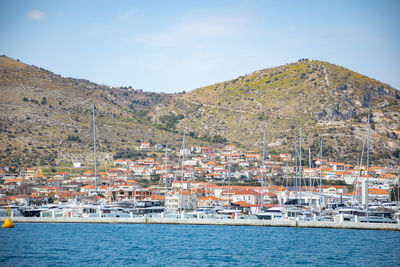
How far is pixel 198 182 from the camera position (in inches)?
4756

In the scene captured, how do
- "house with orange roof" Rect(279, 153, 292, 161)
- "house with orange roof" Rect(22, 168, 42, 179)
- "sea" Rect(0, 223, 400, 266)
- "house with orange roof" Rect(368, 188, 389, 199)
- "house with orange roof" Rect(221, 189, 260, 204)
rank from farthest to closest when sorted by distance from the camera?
"house with orange roof" Rect(279, 153, 292, 161)
"house with orange roof" Rect(22, 168, 42, 179)
"house with orange roof" Rect(368, 188, 389, 199)
"house with orange roof" Rect(221, 189, 260, 204)
"sea" Rect(0, 223, 400, 266)

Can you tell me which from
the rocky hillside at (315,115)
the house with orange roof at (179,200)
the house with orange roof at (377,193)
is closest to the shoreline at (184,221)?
the house with orange roof at (179,200)

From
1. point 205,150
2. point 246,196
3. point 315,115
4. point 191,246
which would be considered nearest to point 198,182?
point 246,196

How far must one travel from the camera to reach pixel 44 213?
70.4 meters

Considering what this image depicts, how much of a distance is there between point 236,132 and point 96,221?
112 meters

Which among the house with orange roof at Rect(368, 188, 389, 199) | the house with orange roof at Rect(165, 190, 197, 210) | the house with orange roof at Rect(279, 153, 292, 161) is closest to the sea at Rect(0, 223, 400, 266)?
the house with orange roof at Rect(165, 190, 197, 210)

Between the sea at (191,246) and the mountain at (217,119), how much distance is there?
6291cm

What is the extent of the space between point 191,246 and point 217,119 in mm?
143197

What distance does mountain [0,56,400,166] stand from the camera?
124312 millimetres

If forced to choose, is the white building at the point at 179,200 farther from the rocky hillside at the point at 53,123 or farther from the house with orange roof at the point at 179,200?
the rocky hillside at the point at 53,123

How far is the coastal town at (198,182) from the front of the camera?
306 ft

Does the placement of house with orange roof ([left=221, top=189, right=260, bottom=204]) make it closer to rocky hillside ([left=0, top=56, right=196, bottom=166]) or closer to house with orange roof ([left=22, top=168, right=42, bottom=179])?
rocky hillside ([left=0, top=56, right=196, bottom=166])

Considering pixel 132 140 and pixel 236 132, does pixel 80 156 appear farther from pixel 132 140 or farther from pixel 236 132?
pixel 236 132

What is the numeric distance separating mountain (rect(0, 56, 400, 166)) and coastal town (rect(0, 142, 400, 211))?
5.52m
